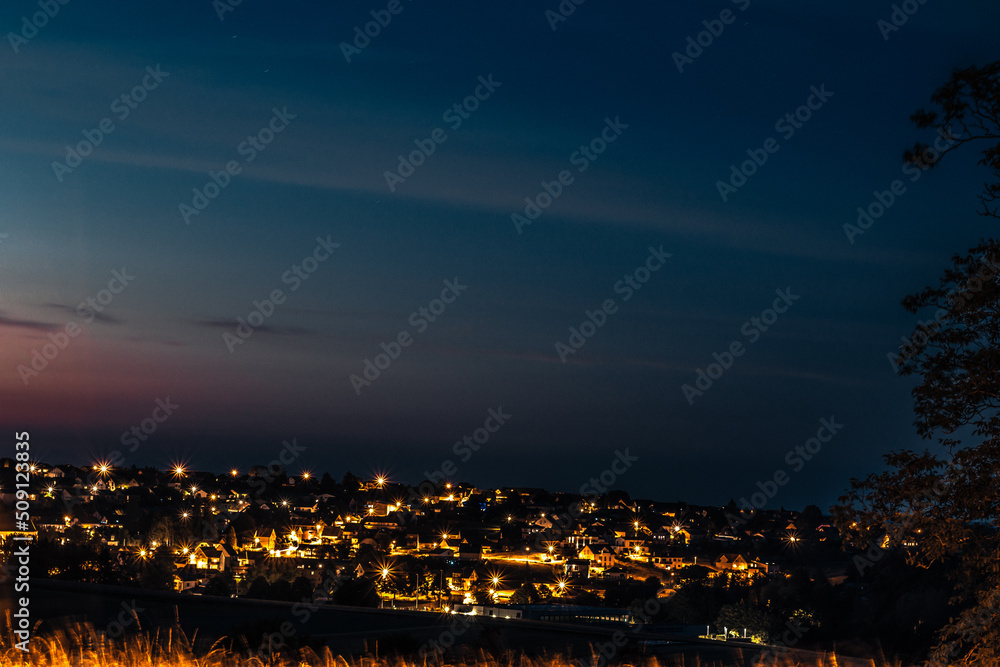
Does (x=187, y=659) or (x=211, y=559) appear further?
(x=211, y=559)

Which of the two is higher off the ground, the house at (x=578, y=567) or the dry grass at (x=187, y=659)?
the house at (x=578, y=567)

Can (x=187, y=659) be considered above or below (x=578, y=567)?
below

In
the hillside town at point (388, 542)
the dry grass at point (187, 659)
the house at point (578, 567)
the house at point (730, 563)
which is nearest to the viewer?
the dry grass at point (187, 659)

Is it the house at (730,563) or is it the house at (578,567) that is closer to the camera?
the house at (578,567)

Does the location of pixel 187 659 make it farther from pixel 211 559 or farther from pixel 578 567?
pixel 578 567

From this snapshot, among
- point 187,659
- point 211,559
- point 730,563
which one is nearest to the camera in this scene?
point 187,659

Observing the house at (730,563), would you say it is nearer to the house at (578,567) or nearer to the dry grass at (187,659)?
the house at (578,567)

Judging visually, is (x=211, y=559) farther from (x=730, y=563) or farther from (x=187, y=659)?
(x=187, y=659)

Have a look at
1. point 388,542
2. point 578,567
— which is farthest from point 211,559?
point 578,567

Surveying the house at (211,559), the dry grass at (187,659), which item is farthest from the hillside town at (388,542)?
the dry grass at (187,659)

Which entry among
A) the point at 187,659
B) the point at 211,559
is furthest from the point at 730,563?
the point at 187,659

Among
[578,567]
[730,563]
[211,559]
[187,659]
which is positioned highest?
[730,563]

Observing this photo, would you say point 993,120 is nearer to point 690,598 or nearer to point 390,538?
point 690,598

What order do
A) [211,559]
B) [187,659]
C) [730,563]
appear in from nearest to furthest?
[187,659] < [211,559] < [730,563]
